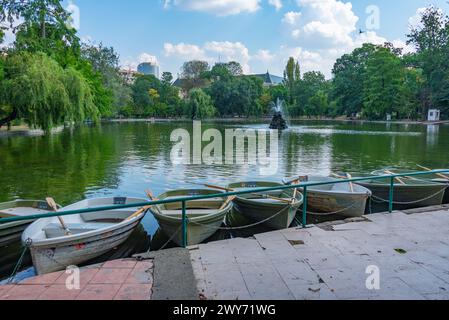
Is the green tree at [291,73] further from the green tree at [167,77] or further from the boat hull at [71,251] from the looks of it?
the boat hull at [71,251]

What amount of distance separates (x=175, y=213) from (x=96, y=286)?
3.23 m

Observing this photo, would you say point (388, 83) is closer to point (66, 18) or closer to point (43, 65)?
point (66, 18)

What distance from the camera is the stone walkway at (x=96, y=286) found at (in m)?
3.88

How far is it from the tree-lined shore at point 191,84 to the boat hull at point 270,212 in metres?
20.1

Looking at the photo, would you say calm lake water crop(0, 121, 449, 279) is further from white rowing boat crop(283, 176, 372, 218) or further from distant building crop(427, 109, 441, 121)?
distant building crop(427, 109, 441, 121)

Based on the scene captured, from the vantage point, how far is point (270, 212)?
7.58m

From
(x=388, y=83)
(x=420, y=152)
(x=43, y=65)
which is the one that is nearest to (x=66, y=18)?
(x=43, y=65)

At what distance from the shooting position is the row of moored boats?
18.4 ft

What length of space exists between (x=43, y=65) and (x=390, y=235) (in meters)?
24.8

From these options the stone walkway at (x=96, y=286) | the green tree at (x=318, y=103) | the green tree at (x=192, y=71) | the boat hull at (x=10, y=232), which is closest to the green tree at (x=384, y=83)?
the green tree at (x=318, y=103)

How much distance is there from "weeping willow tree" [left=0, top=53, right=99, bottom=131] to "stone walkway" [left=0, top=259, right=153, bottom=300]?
850 inches

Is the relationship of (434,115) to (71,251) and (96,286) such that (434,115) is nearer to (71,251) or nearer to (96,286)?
(71,251)

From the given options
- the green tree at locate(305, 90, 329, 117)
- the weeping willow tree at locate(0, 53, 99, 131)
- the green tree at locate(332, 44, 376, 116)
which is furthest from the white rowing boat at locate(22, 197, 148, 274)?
the green tree at locate(305, 90, 329, 117)

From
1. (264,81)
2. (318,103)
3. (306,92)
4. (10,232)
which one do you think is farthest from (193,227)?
(264,81)
